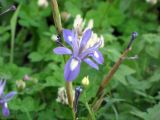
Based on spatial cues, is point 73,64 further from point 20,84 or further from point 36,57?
point 36,57

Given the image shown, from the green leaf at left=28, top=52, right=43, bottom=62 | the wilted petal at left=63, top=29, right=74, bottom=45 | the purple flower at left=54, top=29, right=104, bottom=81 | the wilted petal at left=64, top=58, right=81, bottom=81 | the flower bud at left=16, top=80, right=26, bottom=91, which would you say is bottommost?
the flower bud at left=16, top=80, right=26, bottom=91

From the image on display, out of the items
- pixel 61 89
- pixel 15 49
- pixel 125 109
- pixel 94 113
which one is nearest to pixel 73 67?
pixel 94 113

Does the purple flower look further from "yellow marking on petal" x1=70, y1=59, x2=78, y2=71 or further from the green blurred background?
the green blurred background

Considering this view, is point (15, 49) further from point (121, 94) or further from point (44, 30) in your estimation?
point (121, 94)

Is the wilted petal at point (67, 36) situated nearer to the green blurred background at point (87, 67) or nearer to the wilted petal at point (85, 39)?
the wilted petal at point (85, 39)

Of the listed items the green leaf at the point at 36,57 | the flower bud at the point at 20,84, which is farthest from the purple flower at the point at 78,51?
the green leaf at the point at 36,57

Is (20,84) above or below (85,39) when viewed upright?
below

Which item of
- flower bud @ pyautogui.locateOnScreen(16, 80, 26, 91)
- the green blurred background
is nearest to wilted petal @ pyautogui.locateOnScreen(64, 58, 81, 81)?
the green blurred background

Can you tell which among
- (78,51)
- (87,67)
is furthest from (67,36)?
(87,67)
